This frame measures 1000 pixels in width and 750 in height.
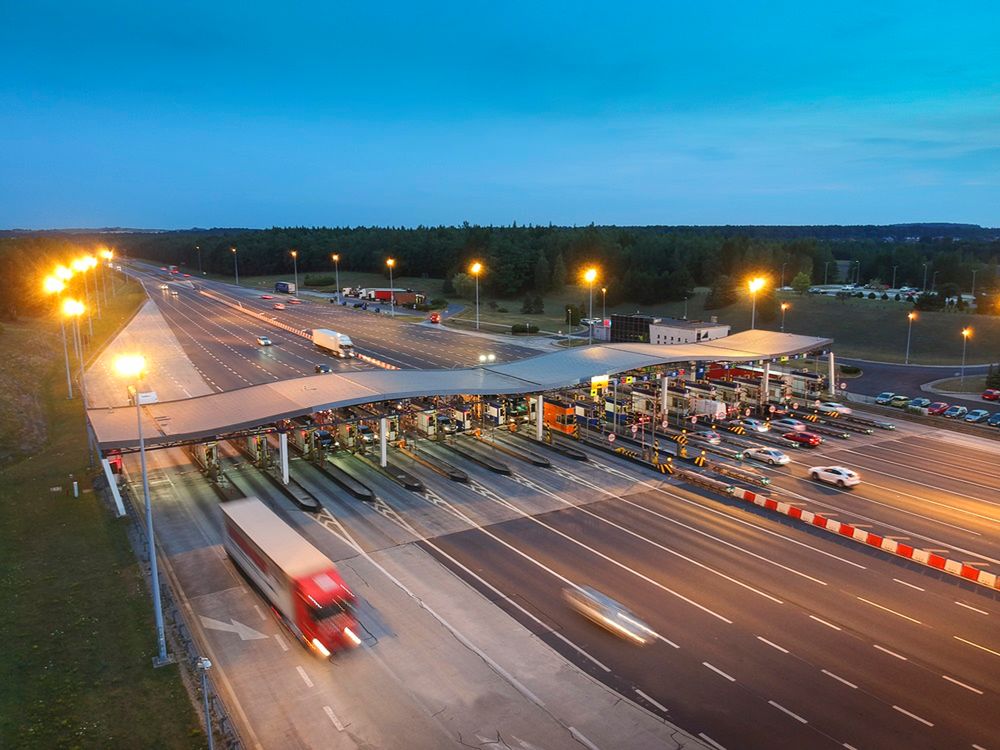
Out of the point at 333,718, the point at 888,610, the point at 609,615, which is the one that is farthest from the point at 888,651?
the point at 333,718

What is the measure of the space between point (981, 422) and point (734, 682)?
46.2 m

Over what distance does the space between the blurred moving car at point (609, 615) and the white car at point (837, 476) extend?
20.5 m

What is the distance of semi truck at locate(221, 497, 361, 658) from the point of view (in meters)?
22.0

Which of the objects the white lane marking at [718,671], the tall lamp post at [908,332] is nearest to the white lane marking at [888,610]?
the white lane marking at [718,671]

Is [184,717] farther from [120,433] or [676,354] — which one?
[676,354]

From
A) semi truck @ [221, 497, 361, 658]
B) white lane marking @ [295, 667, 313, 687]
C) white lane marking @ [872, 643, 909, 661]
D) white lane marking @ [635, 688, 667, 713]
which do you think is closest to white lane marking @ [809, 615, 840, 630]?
white lane marking @ [872, 643, 909, 661]

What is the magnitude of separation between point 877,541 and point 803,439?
1716 centimetres

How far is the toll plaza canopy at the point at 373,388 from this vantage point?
120 ft

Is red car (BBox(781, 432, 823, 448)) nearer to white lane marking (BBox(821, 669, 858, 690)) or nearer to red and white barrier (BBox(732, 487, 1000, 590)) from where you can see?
red and white barrier (BBox(732, 487, 1000, 590))

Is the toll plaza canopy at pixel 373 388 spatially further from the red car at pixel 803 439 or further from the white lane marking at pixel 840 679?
the white lane marking at pixel 840 679

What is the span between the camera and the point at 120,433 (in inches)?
1410

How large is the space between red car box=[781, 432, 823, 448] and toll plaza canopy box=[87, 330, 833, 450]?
817 cm

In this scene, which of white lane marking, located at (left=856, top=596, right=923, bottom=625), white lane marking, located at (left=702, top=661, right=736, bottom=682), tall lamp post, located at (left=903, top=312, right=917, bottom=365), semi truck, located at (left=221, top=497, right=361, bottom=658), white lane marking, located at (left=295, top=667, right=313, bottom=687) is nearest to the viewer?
white lane marking, located at (left=295, top=667, right=313, bottom=687)

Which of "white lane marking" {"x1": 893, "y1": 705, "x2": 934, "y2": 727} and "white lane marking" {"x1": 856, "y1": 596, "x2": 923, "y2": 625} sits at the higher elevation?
"white lane marking" {"x1": 856, "y1": 596, "x2": 923, "y2": 625}
